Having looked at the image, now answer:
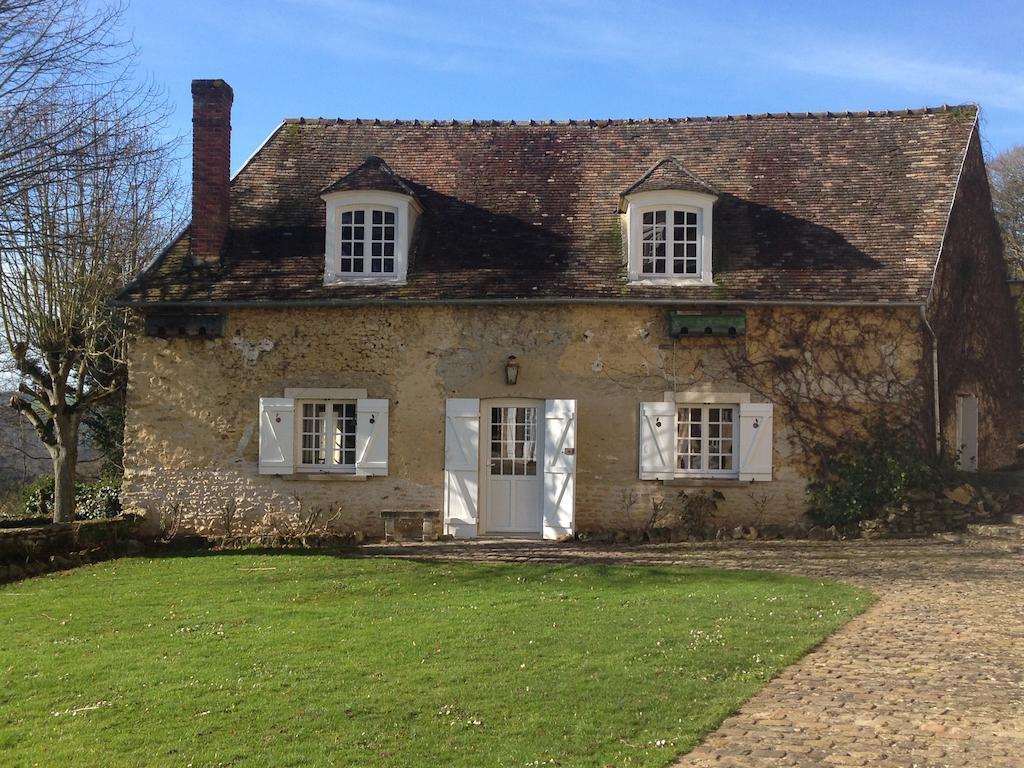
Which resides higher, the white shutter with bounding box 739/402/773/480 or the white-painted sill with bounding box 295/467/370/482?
the white shutter with bounding box 739/402/773/480

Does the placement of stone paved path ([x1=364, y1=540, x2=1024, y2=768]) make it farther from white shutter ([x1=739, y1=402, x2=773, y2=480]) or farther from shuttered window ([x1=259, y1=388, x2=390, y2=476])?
shuttered window ([x1=259, y1=388, x2=390, y2=476])

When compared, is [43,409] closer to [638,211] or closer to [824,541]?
[638,211]

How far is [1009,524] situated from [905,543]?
137 cm

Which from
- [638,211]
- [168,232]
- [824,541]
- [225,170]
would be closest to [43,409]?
[168,232]

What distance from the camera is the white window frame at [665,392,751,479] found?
13648mm

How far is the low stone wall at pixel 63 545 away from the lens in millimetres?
11281

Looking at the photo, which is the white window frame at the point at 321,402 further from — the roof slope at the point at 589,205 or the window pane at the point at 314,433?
the roof slope at the point at 589,205

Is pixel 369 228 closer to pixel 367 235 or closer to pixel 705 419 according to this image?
pixel 367 235

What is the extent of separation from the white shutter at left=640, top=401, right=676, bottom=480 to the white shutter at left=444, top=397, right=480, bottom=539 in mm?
2210

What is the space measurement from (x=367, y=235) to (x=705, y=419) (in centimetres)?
524

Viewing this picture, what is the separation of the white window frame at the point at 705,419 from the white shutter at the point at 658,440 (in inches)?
1.8

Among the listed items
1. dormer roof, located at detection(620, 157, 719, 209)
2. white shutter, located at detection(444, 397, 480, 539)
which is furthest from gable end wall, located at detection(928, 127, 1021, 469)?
white shutter, located at detection(444, 397, 480, 539)

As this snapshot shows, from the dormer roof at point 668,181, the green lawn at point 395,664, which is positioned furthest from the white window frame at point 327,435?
the dormer roof at point 668,181

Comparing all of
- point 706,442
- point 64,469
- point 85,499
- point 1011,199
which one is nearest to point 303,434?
point 64,469
